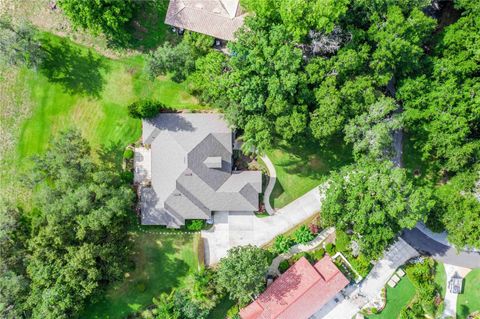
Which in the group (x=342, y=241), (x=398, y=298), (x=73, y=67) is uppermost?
(x=73, y=67)

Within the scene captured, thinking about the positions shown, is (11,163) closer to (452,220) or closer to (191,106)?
(191,106)

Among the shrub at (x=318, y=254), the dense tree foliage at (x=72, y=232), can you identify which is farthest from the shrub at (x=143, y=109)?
the shrub at (x=318, y=254)

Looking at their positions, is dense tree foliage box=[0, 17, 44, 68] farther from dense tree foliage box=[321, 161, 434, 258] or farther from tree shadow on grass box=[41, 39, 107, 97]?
dense tree foliage box=[321, 161, 434, 258]

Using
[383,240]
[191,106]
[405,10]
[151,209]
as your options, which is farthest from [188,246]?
[405,10]

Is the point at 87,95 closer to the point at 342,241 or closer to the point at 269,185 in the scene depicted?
the point at 269,185

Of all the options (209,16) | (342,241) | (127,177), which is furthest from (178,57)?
(342,241)

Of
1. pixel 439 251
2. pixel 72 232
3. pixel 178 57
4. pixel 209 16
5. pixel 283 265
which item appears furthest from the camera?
pixel 439 251

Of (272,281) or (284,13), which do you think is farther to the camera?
(272,281)
